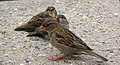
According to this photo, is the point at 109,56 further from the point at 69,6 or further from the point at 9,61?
the point at 69,6

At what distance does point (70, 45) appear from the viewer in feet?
19.2

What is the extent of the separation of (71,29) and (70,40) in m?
1.83

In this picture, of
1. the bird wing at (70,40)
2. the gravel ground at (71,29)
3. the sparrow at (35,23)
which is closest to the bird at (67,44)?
the bird wing at (70,40)

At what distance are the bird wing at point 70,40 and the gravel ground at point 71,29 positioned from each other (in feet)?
0.91

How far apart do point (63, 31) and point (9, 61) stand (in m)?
0.97

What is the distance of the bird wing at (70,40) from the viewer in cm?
581

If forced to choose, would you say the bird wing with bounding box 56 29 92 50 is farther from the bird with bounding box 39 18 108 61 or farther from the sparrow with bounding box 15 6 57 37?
the sparrow with bounding box 15 6 57 37

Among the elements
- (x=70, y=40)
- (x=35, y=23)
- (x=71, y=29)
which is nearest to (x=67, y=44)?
(x=70, y=40)

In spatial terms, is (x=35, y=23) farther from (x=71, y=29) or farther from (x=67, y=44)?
(x=67, y=44)

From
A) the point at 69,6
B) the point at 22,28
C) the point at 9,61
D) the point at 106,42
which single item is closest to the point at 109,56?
the point at 106,42

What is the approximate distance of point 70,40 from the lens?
589 centimetres

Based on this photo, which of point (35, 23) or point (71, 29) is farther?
point (71, 29)

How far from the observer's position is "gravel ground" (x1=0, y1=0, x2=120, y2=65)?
20.0ft

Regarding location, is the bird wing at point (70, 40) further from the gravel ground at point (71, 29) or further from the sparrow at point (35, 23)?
the sparrow at point (35, 23)
